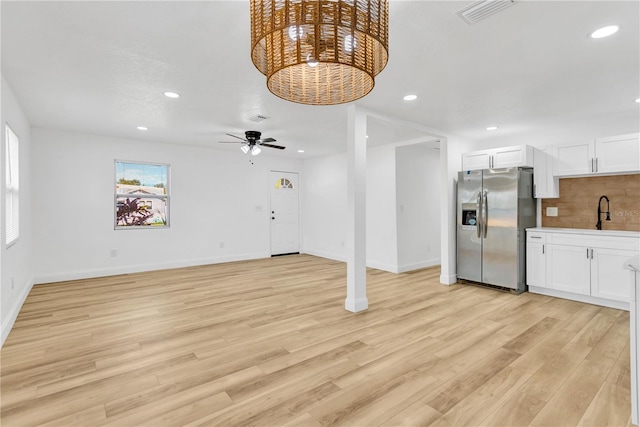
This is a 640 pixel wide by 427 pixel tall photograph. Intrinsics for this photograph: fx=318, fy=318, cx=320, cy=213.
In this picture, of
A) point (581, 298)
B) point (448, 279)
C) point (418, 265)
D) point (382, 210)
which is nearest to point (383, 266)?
point (418, 265)

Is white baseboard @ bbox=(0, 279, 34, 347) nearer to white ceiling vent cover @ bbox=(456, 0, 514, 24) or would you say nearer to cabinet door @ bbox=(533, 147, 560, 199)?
white ceiling vent cover @ bbox=(456, 0, 514, 24)

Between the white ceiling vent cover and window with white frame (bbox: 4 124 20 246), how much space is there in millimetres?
4404

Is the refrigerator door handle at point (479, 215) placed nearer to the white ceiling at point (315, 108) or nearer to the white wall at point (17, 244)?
the white ceiling at point (315, 108)

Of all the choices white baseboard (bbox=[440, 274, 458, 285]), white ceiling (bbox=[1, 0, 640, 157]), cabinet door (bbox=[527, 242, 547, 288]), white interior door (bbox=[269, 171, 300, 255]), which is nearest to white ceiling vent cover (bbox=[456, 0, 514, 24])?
white ceiling (bbox=[1, 0, 640, 157])

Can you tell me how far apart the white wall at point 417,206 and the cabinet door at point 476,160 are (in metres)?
0.91

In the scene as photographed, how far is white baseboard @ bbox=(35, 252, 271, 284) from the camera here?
17.3ft

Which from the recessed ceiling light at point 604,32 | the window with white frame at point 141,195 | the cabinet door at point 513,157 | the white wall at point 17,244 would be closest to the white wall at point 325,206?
the cabinet door at point 513,157

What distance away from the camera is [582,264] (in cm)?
409

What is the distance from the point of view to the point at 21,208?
4195 millimetres

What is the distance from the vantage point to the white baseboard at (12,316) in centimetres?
295

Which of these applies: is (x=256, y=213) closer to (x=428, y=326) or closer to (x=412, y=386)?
(x=428, y=326)

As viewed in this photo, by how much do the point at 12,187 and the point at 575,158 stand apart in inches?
281

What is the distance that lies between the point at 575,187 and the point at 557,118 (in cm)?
111

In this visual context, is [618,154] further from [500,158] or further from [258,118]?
[258,118]
